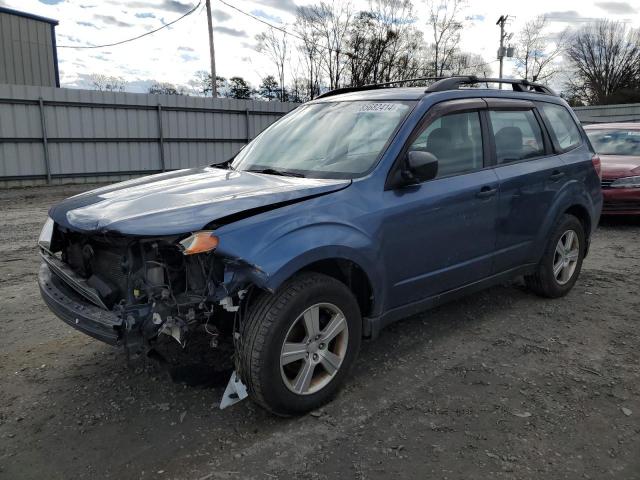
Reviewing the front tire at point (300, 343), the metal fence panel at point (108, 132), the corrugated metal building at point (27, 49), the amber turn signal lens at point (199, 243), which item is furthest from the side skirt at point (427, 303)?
the corrugated metal building at point (27, 49)

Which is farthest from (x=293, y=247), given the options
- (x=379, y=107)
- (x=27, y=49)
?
(x=27, y=49)

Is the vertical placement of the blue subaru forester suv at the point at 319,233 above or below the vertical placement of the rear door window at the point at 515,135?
below

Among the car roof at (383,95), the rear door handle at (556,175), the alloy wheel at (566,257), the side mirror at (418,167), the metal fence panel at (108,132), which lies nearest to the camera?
the side mirror at (418,167)

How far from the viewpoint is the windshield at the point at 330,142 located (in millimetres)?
3412

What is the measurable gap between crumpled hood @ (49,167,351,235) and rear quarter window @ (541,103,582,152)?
2.62 metres

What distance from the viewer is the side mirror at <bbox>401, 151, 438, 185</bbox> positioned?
10.6 feet

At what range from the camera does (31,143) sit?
12.7m

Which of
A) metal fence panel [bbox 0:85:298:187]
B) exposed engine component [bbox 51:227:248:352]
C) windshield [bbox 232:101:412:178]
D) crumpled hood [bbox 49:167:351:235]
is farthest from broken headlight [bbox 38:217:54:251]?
metal fence panel [bbox 0:85:298:187]

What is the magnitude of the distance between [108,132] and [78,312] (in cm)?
1233

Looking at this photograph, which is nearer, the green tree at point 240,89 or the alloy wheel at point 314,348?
the alloy wheel at point 314,348

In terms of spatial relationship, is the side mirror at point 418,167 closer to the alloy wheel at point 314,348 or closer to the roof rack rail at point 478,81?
the roof rack rail at point 478,81

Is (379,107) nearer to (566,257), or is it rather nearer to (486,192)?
(486,192)

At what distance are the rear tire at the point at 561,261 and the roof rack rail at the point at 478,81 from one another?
123 cm

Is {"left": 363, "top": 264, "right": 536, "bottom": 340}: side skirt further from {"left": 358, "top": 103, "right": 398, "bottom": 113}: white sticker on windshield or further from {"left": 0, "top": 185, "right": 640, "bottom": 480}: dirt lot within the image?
{"left": 358, "top": 103, "right": 398, "bottom": 113}: white sticker on windshield
